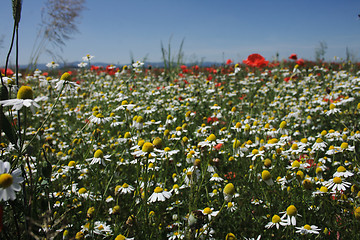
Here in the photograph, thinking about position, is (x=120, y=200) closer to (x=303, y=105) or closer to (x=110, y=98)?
(x=110, y=98)

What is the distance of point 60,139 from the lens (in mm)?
3266

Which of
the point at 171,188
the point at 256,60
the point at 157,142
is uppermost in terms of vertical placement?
the point at 256,60

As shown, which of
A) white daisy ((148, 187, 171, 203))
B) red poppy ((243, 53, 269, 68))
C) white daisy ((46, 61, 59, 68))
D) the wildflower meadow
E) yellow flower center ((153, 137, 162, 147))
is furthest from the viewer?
white daisy ((46, 61, 59, 68))

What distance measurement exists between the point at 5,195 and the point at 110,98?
3666 mm

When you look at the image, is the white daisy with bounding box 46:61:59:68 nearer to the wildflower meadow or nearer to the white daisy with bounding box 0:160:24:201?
the wildflower meadow

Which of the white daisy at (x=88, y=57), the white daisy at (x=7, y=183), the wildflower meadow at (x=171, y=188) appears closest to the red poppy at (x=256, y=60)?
the wildflower meadow at (x=171, y=188)

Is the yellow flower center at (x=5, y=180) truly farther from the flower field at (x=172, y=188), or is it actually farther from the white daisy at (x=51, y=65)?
the white daisy at (x=51, y=65)

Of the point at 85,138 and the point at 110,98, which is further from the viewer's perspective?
the point at 110,98

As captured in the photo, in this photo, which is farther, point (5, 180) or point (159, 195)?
point (159, 195)

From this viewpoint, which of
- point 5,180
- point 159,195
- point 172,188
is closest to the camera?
point 5,180

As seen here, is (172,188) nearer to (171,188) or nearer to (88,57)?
(171,188)

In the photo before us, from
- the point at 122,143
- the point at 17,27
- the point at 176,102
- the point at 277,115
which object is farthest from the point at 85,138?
the point at 277,115

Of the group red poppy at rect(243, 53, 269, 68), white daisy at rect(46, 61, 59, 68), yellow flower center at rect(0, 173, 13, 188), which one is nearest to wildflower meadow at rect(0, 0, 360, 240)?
yellow flower center at rect(0, 173, 13, 188)

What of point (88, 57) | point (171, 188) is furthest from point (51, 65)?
point (171, 188)
